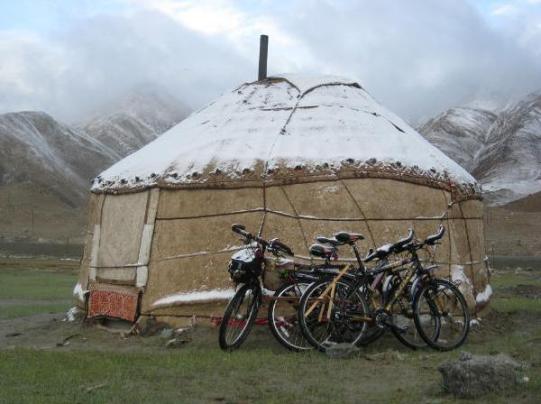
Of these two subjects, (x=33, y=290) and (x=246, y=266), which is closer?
(x=246, y=266)

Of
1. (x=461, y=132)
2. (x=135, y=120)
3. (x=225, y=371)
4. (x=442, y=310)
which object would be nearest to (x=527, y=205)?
(x=461, y=132)

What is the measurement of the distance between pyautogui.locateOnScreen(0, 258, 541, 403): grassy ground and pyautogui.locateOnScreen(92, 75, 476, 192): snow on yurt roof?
1.60m

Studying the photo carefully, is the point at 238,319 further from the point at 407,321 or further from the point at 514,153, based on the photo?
the point at 514,153

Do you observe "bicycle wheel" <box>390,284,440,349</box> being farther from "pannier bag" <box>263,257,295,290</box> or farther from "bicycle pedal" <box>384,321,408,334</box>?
"pannier bag" <box>263,257,295,290</box>

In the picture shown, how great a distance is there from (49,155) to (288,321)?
91132mm

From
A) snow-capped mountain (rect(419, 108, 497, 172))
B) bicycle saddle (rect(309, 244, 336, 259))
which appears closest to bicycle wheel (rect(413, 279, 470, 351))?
bicycle saddle (rect(309, 244, 336, 259))

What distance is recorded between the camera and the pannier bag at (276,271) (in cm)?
632

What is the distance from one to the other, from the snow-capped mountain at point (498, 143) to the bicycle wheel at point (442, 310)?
6988cm

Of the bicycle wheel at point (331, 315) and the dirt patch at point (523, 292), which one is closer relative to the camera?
the bicycle wheel at point (331, 315)

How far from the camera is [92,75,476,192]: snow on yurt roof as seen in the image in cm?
768

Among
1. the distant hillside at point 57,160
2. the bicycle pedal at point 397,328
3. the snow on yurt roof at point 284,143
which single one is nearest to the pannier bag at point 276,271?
the bicycle pedal at point 397,328

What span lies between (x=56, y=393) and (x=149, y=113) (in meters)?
134

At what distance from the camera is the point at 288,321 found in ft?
20.7

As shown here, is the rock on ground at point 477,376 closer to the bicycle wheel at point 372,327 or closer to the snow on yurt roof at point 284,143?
the bicycle wheel at point 372,327
